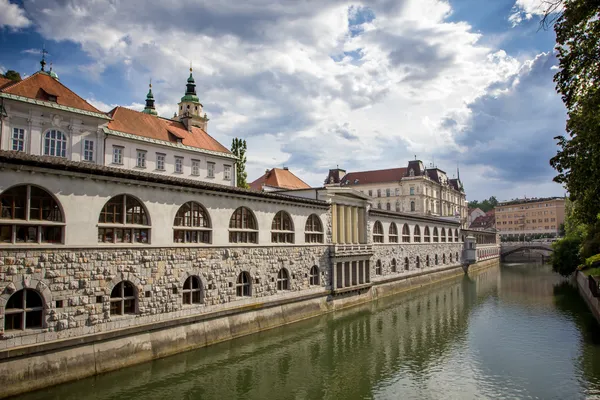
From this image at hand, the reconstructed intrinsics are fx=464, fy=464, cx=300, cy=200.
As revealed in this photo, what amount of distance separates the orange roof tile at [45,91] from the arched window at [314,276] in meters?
23.9

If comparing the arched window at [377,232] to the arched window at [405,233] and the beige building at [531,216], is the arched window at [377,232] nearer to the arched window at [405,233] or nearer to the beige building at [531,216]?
the arched window at [405,233]

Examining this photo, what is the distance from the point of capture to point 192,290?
2455 centimetres

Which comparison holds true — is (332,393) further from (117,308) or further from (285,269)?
(285,269)

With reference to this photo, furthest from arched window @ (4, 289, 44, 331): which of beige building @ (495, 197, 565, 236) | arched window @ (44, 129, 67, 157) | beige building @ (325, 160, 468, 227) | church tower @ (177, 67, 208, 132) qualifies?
beige building @ (495, 197, 565, 236)

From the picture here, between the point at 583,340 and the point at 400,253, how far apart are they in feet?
83.9

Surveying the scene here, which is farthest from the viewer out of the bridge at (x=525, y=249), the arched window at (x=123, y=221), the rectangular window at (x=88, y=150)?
the bridge at (x=525, y=249)

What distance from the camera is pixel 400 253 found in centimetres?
5172

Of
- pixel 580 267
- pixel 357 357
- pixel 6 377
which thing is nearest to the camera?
pixel 6 377

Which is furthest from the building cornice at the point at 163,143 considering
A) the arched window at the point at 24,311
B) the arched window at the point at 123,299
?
the arched window at the point at 24,311

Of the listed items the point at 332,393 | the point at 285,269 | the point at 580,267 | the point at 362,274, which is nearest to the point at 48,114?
the point at 285,269

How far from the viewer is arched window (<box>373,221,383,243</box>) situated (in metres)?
46.9

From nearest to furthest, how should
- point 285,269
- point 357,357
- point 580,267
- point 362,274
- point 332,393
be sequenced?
point 332,393, point 357,357, point 285,269, point 362,274, point 580,267

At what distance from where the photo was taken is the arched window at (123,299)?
68.5 feet

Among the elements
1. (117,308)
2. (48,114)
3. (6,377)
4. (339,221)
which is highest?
(48,114)
